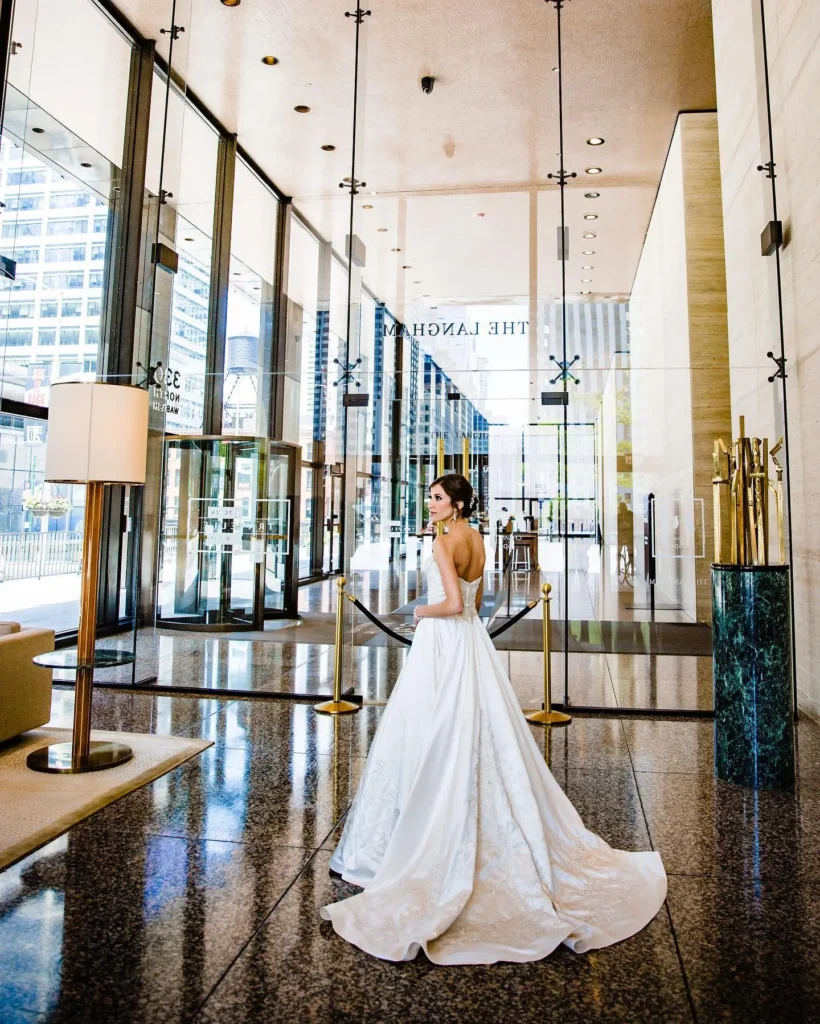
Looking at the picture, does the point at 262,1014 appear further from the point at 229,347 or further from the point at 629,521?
the point at 229,347

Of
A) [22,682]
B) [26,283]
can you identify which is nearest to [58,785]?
[22,682]

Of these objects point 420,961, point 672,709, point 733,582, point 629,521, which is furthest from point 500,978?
point 629,521

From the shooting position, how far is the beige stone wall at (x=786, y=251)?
4457 millimetres

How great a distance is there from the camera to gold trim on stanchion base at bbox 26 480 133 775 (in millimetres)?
3600

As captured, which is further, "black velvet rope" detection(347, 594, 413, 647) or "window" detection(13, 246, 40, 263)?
"window" detection(13, 246, 40, 263)

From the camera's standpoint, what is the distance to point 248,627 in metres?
7.99

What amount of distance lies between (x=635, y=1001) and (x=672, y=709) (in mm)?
3367

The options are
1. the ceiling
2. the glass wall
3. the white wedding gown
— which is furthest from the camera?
the ceiling

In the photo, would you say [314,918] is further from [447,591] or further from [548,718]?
[548,718]

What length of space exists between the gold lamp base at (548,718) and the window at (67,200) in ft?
21.5

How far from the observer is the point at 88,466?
12.3 ft

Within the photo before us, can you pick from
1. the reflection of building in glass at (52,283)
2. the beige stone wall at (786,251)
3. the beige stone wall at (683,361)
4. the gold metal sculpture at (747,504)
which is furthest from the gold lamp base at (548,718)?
the reflection of building in glass at (52,283)

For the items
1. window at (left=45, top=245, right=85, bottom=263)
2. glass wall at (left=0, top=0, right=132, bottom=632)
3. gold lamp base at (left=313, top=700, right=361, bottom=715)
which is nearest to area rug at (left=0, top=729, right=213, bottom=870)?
gold lamp base at (left=313, top=700, right=361, bottom=715)

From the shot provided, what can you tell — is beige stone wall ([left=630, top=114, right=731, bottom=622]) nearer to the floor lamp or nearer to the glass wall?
the floor lamp
